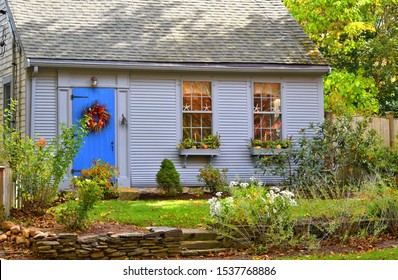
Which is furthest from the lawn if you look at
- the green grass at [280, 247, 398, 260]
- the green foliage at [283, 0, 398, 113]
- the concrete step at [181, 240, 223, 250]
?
the green foliage at [283, 0, 398, 113]

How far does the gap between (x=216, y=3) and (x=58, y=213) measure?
9.84 m

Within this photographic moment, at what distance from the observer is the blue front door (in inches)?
638

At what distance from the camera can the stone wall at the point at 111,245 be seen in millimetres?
9656

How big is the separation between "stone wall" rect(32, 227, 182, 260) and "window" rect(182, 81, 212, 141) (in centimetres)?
684

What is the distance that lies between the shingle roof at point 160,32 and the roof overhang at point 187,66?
133mm

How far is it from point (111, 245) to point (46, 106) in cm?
693

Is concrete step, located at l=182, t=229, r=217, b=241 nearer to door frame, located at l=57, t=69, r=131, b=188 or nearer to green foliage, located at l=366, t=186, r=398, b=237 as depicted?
green foliage, located at l=366, t=186, r=398, b=237

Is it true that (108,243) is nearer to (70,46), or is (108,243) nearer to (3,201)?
(3,201)

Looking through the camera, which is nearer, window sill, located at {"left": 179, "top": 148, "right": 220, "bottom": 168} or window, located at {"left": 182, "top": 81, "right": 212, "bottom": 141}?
window sill, located at {"left": 179, "top": 148, "right": 220, "bottom": 168}

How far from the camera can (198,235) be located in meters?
10.6

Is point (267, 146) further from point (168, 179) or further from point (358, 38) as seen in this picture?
point (358, 38)

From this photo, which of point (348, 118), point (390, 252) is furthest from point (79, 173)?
point (390, 252)

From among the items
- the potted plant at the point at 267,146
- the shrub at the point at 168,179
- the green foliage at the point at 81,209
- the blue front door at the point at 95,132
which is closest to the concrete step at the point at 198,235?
the green foliage at the point at 81,209

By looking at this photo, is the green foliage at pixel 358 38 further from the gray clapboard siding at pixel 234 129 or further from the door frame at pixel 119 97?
the door frame at pixel 119 97
